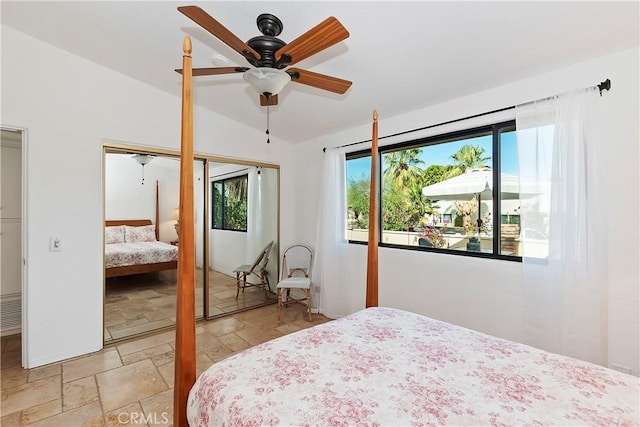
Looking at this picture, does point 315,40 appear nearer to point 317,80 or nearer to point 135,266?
point 317,80

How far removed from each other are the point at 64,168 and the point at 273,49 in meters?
2.32

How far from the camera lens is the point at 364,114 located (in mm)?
3135

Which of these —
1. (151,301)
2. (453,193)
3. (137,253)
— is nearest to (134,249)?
(137,253)

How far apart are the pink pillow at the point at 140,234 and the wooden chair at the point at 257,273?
1.11 m

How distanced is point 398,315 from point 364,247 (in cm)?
156

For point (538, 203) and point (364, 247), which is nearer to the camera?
point (538, 203)

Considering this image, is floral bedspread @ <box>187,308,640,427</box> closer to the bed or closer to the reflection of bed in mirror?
the bed

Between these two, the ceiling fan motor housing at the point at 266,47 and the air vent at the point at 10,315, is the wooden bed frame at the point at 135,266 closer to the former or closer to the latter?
the air vent at the point at 10,315

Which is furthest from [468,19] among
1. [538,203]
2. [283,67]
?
[538,203]

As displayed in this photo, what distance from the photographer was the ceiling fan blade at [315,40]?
50.7 inches

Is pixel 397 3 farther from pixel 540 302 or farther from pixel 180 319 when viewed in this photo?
pixel 540 302

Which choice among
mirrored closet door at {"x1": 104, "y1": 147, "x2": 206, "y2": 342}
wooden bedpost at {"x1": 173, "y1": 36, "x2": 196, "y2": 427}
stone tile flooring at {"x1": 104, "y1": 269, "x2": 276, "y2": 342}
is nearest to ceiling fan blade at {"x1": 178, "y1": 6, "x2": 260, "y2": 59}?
wooden bedpost at {"x1": 173, "y1": 36, "x2": 196, "y2": 427}

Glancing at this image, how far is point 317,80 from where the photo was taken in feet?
5.91

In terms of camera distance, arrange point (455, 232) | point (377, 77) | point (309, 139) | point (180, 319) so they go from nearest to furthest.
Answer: point (180, 319) < point (377, 77) < point (455, 232) < point (309, 139)
